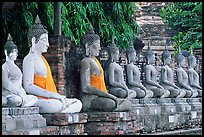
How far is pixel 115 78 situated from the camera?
34.3 ft

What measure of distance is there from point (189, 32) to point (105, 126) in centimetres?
1182

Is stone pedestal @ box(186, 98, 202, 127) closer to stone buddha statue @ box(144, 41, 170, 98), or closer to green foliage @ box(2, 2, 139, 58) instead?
stone buddha statue @ box(144, 41, 170, 98)

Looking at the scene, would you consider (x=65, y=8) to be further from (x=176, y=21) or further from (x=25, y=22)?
(x=176, y=21)

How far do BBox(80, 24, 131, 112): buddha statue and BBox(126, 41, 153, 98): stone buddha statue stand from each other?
44.6 inches

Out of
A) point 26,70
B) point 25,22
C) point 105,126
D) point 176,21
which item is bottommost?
point 105,126

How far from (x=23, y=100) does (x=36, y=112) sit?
28 cm

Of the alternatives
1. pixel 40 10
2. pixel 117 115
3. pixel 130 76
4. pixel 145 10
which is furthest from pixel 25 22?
pixel 145 10

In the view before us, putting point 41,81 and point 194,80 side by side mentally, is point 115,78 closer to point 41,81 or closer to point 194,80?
point 41,81

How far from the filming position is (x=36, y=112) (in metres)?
8.19

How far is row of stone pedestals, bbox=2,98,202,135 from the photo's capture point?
781 cm

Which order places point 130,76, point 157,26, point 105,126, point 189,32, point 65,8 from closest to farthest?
1. point 105,126
2. point 130,76
3. point 65,8
4. point 189,32
5. point 157,26

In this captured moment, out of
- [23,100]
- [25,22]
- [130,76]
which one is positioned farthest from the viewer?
[25,22]

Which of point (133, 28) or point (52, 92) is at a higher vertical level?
point (133, 28)

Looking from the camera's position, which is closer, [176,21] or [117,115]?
[117,115]
